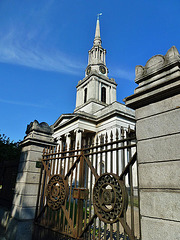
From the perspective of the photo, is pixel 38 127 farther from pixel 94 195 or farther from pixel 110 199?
pixel 110 199

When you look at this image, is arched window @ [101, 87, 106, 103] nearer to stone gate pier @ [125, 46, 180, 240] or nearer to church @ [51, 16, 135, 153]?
church @ [51, 16, 135, 153]

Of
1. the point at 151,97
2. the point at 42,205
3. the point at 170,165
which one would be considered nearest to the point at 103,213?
the point at 170,165

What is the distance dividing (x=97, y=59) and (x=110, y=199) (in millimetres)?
35272

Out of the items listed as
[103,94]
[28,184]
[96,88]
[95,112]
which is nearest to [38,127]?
[28,184]

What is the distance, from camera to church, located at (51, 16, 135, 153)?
19.3m

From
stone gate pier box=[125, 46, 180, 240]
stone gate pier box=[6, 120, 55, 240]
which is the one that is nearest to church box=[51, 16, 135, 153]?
stone gate pier box=[6, 120, 55, 240]

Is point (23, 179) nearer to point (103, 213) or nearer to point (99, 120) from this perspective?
point (103, 213)

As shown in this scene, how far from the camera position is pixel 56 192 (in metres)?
4.33

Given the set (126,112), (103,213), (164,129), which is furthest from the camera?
(126,112)

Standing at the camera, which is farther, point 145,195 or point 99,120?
point 99,120

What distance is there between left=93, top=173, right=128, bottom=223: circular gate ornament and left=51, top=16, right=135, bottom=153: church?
18.5ft

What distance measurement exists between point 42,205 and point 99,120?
16.0 meters

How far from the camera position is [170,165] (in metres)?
2.45

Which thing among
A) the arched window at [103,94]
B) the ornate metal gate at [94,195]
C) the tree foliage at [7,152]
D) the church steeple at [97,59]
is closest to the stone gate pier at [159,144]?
the ornate metal gate at [94,195]
